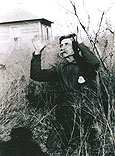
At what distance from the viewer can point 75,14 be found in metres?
3.68

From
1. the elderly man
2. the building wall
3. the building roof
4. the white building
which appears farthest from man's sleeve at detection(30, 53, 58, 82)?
the building roof

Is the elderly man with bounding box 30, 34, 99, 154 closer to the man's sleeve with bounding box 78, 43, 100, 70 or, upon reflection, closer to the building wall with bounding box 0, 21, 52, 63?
the man's sleeve with bounding box 78, 43, 100, 70

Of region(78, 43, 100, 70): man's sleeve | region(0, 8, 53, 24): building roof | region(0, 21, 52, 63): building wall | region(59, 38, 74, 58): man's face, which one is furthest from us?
region(0, 21, 52, 63): building wall

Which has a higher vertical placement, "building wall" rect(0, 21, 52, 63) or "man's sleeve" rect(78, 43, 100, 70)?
"building wall" rect(0, 21, 52, 63)

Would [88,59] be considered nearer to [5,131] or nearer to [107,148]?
[107,148]

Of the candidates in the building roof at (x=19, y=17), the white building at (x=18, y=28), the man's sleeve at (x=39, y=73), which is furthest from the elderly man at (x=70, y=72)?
the building roof at (x=19, y=17)

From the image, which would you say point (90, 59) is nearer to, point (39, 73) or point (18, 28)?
point (39, 73)

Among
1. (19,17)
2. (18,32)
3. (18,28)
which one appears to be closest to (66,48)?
(19,17)

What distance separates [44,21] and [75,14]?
1915cm

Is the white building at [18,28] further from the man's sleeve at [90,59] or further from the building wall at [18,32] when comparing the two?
the man's sleeve at [90,59]

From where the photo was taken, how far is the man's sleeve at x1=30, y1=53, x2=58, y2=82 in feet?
10.0

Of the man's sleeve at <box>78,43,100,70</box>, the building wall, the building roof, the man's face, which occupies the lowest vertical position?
the man's sleeve at <box>78,43,100,70</box>

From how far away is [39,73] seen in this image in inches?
123

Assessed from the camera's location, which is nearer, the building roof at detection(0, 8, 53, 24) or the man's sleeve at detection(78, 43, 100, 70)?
the man's sleeve at detection(78, 43, 100, 70)
